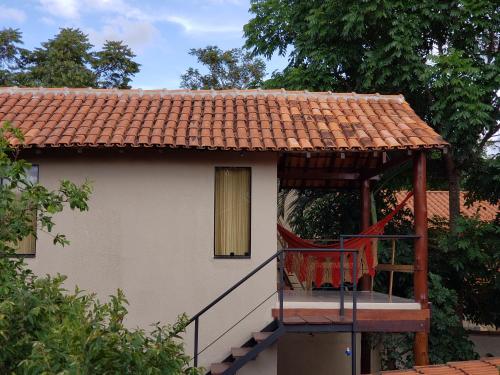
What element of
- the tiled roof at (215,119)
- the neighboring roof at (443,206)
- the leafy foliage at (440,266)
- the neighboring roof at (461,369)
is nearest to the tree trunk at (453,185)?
the leafy foliage at (440,266)

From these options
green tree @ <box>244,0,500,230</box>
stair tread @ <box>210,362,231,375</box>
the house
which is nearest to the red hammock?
the house

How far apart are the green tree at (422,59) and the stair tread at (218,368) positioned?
20.8 ft

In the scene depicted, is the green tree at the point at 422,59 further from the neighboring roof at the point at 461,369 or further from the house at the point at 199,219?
the neighboring roof at the point at 461,369

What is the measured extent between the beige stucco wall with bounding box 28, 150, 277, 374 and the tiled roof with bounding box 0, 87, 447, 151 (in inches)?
16.4

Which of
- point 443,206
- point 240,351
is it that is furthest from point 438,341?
point 443,206

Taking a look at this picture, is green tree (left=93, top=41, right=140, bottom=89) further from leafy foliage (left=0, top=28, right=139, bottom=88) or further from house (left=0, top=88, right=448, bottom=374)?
house (left=0, top=88, right=448, bottom=374)

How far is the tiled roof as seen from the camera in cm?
818

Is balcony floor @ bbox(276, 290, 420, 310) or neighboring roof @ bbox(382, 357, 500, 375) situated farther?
balcony floor @ bbox(276, 290, 420, 310)

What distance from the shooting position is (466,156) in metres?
12.5

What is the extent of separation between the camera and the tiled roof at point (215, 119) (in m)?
8.18

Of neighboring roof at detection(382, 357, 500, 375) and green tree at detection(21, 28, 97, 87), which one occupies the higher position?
green tree at detection(21, 28, 97, 87)

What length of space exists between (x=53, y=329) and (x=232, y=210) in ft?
17.5

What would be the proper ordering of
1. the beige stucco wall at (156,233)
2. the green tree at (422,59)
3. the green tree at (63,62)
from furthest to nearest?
the green tree at (63,62), the green tree at (422,59), the beige stucco wall at (156,233)

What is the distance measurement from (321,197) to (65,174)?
7.08 meters
